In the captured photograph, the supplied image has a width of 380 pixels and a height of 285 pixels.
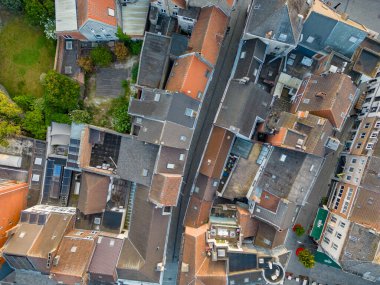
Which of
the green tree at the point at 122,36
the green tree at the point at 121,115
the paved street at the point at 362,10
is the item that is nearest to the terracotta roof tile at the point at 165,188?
the green tree at the point at 121,115

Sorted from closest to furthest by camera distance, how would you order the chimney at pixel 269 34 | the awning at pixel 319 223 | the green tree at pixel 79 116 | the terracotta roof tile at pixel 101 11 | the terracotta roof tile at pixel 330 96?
the terracotta roof tile at pixel 330 96 < the terracotta roof tile at pixel 101 11 < the chimney at pixel 269 34 < the green tree at pixel 79 116 < the awning at pixel 319 223

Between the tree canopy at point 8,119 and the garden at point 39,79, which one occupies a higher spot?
the garden at point 39,79

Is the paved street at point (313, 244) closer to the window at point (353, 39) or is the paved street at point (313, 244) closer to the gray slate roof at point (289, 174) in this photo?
the gray slate roof at point (289, 174)

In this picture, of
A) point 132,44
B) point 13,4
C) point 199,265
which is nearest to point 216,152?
point 199,265

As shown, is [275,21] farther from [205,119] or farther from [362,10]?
[362,10]

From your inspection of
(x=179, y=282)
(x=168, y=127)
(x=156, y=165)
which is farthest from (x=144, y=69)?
(x=179, y=282)

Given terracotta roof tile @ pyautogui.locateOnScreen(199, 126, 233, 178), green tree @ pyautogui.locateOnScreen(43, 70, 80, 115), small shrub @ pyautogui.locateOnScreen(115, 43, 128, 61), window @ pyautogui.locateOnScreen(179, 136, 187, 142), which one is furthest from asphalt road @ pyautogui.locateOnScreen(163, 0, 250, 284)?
green tree @ pyautogui.locateOnScreen(43, 70, 80, 115)
